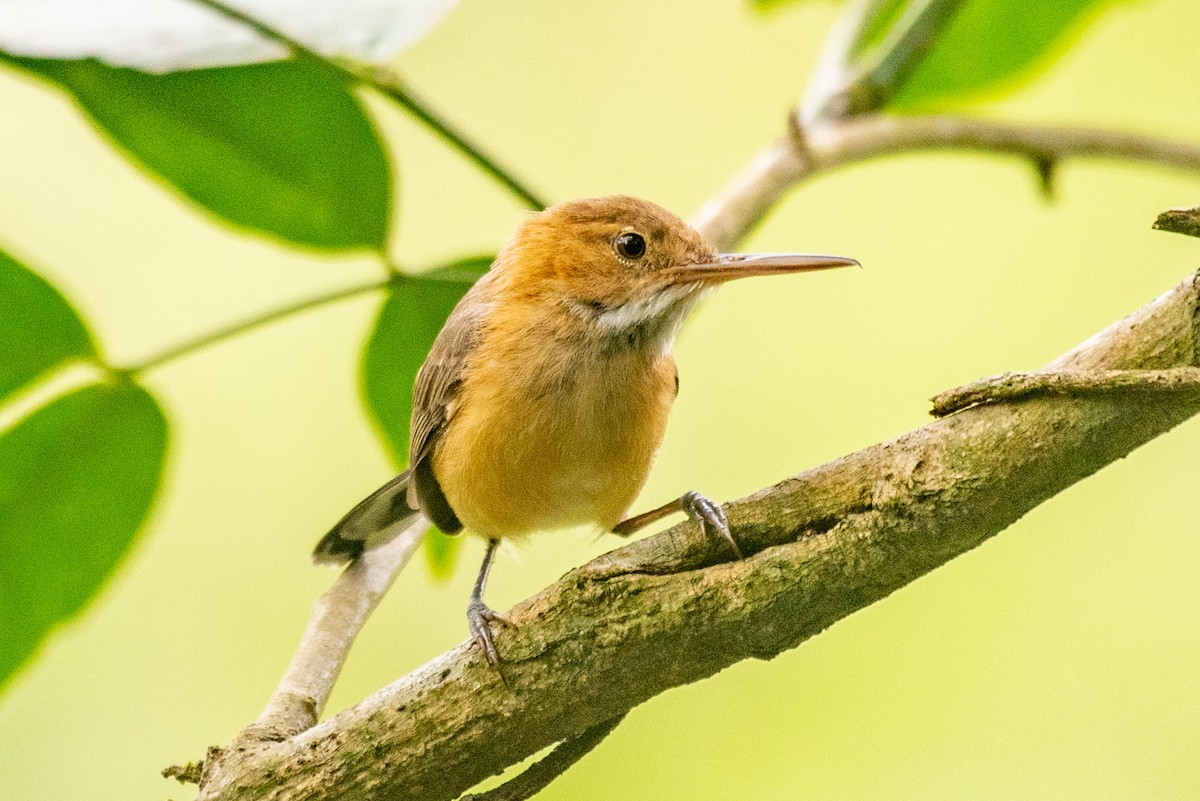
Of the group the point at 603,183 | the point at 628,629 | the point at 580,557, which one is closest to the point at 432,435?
the point at 580,557

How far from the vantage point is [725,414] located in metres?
5.06

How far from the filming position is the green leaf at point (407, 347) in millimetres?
3160

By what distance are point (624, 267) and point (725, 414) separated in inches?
83.0

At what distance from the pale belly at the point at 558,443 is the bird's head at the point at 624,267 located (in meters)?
0.13

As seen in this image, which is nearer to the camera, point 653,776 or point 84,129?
point 653,776

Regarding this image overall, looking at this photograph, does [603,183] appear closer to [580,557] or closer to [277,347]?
[277,347]

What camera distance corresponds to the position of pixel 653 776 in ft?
13.1

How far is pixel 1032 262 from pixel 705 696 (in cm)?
235

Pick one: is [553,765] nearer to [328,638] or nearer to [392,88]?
[328,638]

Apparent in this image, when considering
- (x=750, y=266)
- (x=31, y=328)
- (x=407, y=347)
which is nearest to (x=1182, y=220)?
(x=750, y=266)

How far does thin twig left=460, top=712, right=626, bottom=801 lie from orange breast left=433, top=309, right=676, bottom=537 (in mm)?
833

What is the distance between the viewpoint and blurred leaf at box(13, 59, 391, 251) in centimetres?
274

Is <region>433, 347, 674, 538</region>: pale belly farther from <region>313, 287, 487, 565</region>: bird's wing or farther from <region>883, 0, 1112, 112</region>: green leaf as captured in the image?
<region>883, 0, 1112, 112</region>: green leaf

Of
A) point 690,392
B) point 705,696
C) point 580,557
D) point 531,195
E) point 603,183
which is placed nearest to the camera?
point 531,195
